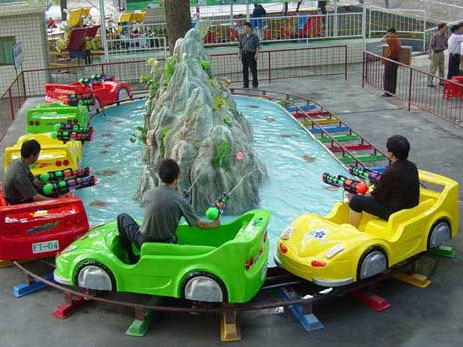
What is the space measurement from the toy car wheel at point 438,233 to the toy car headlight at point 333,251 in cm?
128

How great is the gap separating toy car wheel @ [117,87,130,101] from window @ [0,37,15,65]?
4516 millimetres

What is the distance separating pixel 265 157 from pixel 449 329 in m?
5.85

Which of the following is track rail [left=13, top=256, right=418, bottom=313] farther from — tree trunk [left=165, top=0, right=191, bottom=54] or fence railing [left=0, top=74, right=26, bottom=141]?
tree trunk [left=165, top=0, right=191, bottom=54]

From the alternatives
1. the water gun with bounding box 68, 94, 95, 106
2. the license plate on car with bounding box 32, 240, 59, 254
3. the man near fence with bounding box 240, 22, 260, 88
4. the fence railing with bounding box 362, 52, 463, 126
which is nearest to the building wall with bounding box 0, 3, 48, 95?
the water gun with bounding box 68, 94, 95, 106

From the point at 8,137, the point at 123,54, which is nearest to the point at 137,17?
the point at 123,54

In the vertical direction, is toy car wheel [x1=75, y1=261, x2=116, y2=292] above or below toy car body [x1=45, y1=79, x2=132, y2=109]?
below

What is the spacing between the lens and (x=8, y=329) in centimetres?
596

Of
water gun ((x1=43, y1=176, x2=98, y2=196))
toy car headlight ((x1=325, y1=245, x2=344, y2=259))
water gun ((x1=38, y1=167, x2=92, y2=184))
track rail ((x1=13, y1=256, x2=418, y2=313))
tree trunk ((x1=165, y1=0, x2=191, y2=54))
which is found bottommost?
track rail ((x1=13, y1=256, x2=418, y2=313))

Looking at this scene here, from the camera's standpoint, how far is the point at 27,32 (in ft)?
57.4

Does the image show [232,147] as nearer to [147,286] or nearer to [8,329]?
[147,286]

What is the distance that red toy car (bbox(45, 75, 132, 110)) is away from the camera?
13677mm

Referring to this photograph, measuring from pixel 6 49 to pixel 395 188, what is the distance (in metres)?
14.3

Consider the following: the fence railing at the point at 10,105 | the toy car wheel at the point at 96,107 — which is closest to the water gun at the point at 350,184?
the fence railing at the point at 10,105

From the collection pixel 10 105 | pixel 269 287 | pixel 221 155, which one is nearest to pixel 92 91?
pixel 10 105
